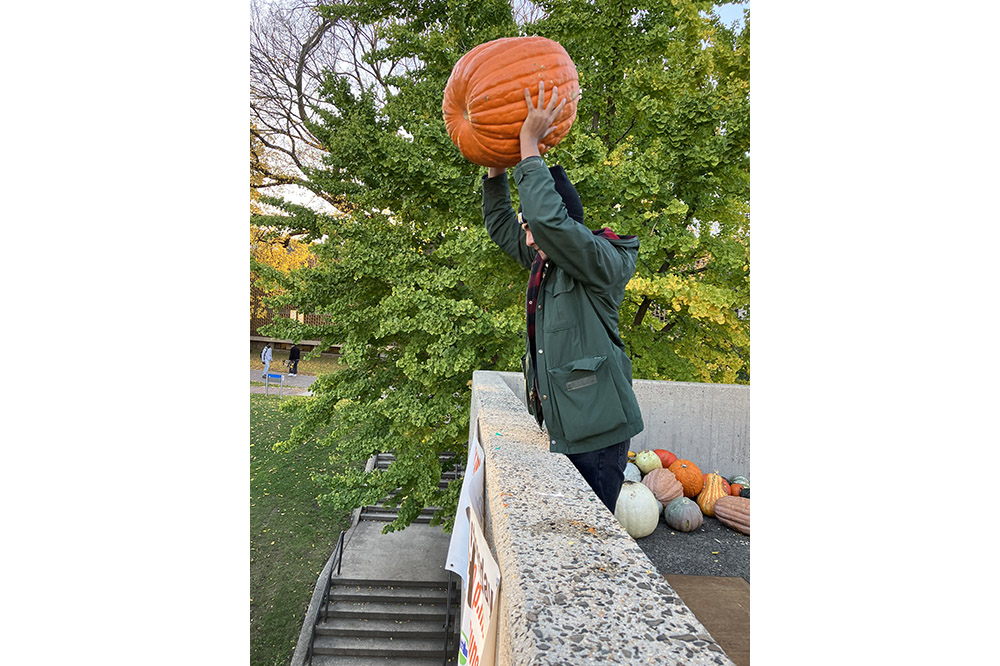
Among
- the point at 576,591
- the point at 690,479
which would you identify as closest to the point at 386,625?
the point at 690,479

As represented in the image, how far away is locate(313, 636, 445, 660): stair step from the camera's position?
10633 mm

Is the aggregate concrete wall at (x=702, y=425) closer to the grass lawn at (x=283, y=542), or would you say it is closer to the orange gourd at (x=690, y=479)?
the orange gourd at (x=690, y=479)

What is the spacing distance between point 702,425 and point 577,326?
4307mm

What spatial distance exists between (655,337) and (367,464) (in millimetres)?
11040

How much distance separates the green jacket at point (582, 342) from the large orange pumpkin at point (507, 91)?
0.44 meters

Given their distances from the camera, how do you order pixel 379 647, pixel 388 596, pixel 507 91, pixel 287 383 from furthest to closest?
pixel 287 383
pixel 388 596
pixel 379 647
pixel 507 91

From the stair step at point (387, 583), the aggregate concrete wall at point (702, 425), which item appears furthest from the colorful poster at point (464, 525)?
the stair step at point (387, 583)

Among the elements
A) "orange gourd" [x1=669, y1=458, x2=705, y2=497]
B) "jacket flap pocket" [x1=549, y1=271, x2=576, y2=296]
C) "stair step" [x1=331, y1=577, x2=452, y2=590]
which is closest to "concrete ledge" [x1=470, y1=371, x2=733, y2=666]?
"jacket flap pocket" [x1=549, y1=271, x2=576, y2=296]

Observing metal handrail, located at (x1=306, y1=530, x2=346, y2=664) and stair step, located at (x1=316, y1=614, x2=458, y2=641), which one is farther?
stair step, located at (x1=316, y1=614, x2=458, y2=641)

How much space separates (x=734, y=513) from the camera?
181 inches

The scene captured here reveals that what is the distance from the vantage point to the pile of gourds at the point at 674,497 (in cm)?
422

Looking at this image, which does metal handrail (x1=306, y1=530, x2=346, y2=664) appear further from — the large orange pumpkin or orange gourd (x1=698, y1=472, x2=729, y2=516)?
the large orange pumpkin

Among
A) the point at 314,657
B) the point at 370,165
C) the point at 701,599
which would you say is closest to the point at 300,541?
the point at 314,657

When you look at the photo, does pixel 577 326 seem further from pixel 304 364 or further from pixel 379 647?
pixel 304 364
